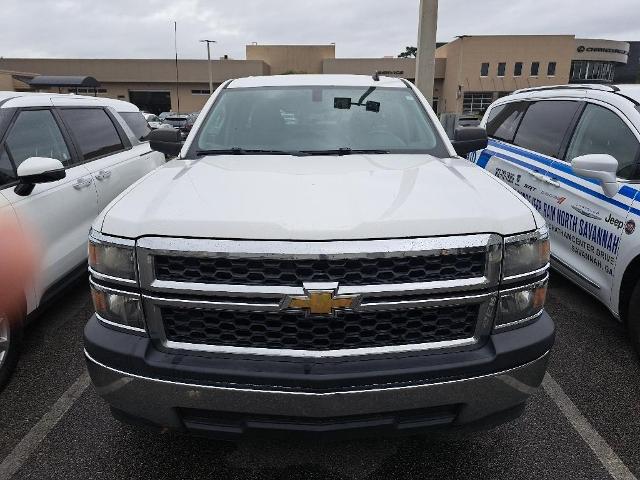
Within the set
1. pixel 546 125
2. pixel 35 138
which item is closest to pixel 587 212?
pixel 546 125

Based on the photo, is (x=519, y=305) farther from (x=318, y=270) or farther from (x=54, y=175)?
(x=54, y=175)

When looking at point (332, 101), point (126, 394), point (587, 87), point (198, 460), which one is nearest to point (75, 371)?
point (198, 460)

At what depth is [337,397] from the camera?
189cm

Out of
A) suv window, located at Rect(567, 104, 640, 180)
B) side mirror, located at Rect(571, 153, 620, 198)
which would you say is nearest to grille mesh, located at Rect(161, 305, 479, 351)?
side mirror, located at Rect(571, 153, 620, 198)

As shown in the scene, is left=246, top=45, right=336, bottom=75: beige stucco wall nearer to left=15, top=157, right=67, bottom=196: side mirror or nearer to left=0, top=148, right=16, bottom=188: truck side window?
left=0, top=148, right=16, bottom=188: truck side window

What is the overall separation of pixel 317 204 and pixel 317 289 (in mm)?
416

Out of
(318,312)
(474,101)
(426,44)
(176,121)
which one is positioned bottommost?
(176,121)

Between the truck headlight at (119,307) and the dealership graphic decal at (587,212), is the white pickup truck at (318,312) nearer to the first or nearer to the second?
the truck headlight at (119,307)

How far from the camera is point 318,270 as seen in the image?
6.24 feet

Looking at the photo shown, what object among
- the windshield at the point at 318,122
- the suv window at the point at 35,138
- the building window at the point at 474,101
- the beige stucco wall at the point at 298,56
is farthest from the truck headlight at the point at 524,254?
the beige stucco wall at the point at 298,56

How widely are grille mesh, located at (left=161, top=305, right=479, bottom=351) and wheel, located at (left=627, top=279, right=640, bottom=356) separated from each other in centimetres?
191

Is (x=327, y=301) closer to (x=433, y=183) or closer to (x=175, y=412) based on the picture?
(x=175, y=412)

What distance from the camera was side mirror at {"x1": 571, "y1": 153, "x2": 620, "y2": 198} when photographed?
344 centimetres

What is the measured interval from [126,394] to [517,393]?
159 centimetres
